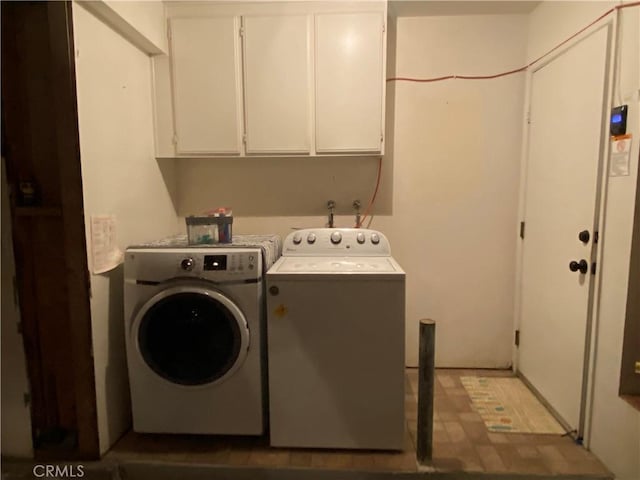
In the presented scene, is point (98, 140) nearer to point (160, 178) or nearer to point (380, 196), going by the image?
point (160, 178)

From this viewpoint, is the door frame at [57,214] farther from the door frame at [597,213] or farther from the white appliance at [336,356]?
the door frame at [597,213]

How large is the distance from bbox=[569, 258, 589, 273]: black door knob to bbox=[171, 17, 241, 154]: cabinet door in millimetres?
1912

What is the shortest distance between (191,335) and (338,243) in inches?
39.2

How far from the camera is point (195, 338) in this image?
1813 mm

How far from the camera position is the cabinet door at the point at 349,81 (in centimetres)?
218

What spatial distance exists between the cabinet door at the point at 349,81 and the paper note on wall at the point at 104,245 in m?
1.23

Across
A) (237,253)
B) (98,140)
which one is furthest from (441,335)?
(98,140)

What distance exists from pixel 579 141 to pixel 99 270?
93.3 inches

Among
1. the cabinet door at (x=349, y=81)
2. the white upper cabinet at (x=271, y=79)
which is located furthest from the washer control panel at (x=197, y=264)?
the cabinet door at (x=349, y=81)

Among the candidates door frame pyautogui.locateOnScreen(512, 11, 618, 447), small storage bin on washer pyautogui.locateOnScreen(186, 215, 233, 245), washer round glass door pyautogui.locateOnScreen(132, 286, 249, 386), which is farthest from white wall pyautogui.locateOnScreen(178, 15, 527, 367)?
washer round glass door pyautogui.locateOnScreen(132, 286, 249, 386)

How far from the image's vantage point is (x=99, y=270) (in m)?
1.74

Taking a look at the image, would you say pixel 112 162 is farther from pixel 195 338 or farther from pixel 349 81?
pixel 349 81

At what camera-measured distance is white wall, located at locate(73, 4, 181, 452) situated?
1677mm

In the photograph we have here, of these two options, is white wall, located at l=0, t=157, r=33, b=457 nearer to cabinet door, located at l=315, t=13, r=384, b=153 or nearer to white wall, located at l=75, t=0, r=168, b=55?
white wall, located at l=75, t=0, r=168, b=55
